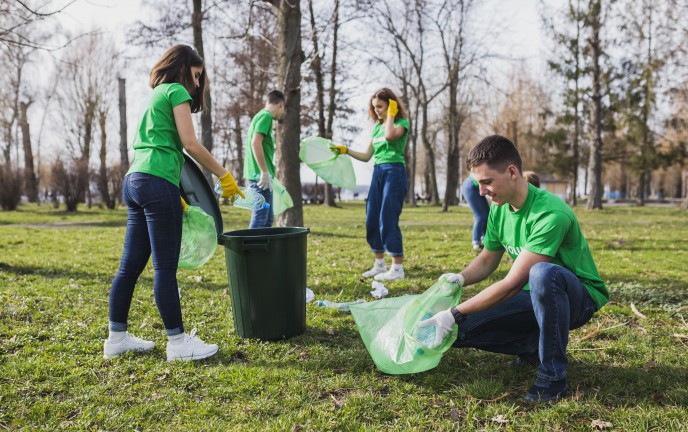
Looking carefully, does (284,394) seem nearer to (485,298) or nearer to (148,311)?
(485,298)

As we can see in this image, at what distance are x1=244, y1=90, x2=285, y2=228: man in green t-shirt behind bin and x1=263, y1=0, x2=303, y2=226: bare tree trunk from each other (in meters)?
2.39

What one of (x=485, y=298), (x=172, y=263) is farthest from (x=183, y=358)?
(x=485, y=298)

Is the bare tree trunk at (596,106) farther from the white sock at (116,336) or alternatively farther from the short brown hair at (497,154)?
the white sock at (116,336)

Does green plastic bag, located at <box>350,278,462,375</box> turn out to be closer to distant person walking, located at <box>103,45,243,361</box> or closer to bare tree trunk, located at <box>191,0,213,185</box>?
distant person walking, located at <box>103,45,243,361</box>

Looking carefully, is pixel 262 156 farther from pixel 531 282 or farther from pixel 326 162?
pixel 531 282

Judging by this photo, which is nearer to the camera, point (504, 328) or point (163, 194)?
point (504, 328)

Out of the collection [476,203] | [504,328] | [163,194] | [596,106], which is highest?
[596,106]

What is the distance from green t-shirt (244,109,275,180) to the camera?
4.55 meters

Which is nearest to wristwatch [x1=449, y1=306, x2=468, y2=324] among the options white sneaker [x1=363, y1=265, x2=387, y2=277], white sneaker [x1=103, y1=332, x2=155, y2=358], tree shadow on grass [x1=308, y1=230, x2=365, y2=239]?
white sneaker [x1=103, y1=332, x2=155, y2=358]

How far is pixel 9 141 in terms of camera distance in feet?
91.2

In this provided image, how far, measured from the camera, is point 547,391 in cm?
214

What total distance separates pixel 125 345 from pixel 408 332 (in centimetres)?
166

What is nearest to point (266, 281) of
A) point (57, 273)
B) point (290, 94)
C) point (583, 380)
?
point (583, 380)

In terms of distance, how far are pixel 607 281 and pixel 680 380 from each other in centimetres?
249
